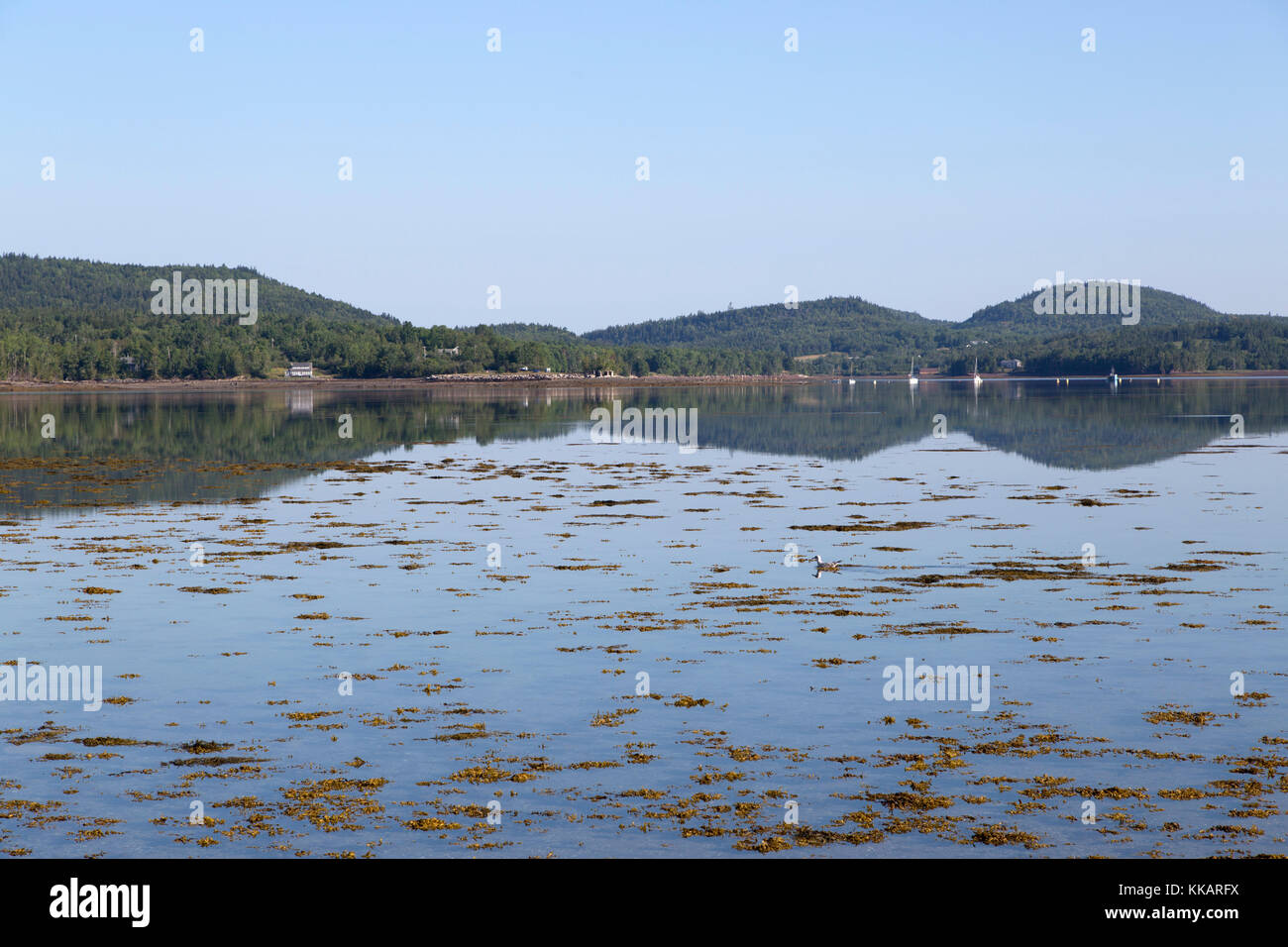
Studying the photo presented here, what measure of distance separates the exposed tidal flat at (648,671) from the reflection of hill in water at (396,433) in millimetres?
6023

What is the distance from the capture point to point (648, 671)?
66.0ft

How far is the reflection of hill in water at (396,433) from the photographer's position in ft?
176

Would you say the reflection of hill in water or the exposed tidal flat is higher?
the reflection of hill in water

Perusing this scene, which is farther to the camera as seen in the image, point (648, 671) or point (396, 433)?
point (396, 433)

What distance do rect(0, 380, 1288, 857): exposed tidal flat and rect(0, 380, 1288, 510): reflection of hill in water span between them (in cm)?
602

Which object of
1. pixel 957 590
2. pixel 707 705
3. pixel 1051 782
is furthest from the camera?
pixel 957 590

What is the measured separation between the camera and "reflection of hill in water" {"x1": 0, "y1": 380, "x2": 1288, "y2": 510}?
176ft

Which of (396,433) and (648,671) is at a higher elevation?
(396,433)

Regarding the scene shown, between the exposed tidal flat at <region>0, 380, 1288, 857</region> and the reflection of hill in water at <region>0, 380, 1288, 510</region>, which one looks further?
the reflection of hill in water at <region>0, 380, 1288, 510</region>

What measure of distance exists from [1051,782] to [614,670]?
7483mm

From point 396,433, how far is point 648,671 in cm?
7377
